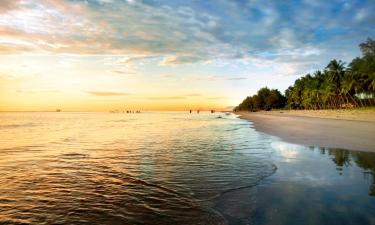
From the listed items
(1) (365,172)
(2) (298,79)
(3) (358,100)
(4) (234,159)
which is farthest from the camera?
(2) (298,79)

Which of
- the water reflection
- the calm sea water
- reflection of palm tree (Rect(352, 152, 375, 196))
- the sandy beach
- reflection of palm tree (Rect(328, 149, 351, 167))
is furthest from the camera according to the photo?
the sandy beach

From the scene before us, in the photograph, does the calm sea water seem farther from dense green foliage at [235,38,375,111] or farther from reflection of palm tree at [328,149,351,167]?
dense green foliage at [235,38,375,111]

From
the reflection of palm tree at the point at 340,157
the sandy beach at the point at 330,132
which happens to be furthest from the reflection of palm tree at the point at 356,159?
the sandy beach at the point at 330,132

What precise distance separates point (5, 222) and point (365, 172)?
10577 millimetres

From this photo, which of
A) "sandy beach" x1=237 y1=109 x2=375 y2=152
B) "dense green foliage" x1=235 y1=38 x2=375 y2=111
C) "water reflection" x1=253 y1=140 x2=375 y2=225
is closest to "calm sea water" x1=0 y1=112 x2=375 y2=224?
"water reflection" x1=253 y1=140 x2=375 y2=225

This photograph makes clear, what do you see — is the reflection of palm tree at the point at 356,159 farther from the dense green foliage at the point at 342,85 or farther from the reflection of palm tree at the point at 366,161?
the dense green foliage at the point at 342,85

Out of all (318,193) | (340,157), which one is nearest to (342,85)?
(340,157)

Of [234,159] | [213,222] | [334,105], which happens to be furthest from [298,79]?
[213,222]

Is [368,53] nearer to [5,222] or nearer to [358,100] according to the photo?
[358,100]

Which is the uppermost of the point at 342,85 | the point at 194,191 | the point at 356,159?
the point at 342,85

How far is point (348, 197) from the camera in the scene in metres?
7.77

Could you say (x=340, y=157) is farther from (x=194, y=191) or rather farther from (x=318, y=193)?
(x=194, y=191)

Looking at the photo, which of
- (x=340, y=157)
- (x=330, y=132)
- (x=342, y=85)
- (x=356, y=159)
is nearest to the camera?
(x=356, y=159)

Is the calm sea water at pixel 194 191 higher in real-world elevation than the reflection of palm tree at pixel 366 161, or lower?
lower
